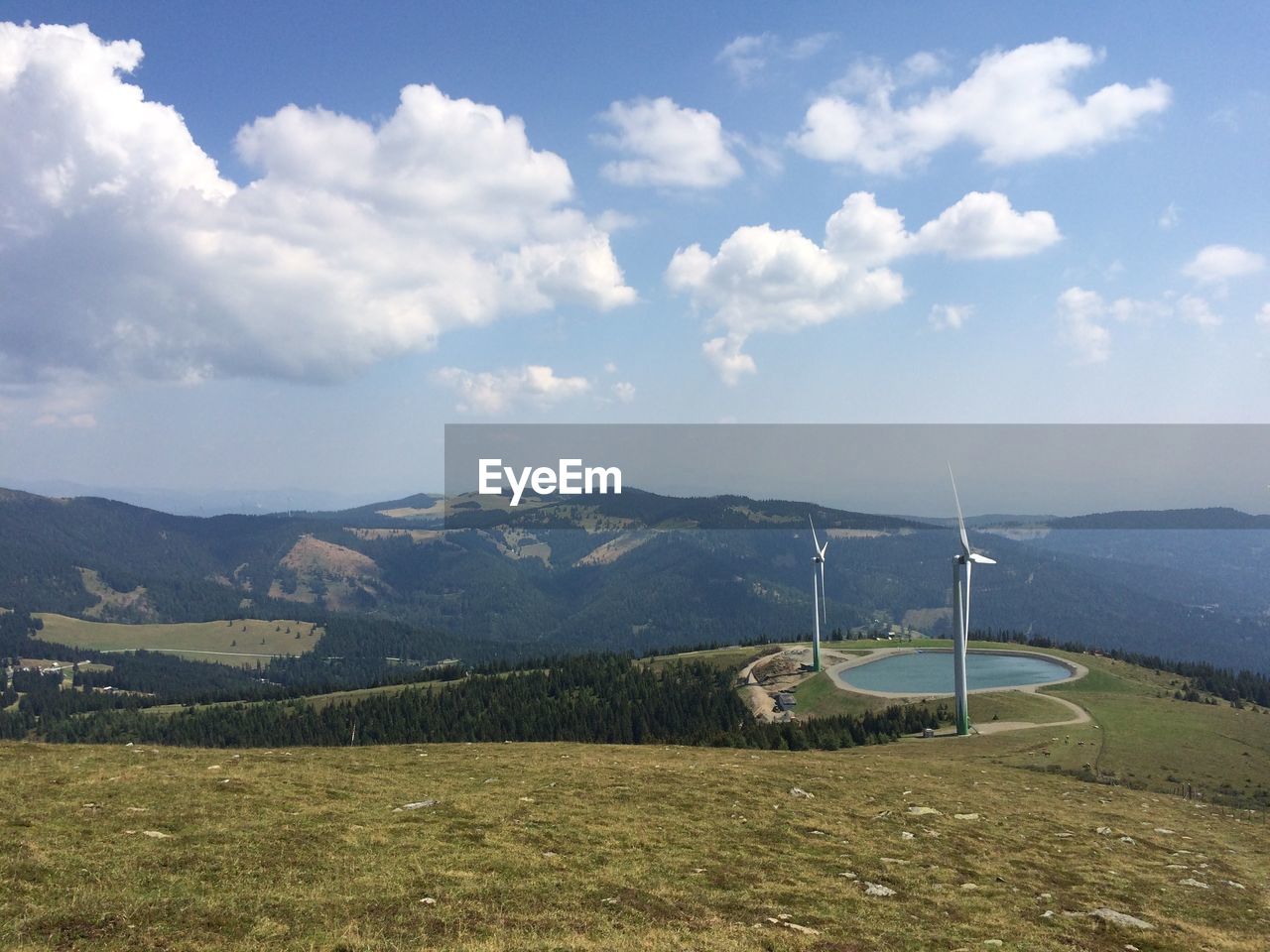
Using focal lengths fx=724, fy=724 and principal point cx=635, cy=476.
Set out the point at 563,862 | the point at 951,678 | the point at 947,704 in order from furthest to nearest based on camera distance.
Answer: the point at 951,678, the point at 947,704, the point at 563,862

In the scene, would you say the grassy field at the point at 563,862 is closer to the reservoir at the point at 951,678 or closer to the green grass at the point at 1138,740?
the green grass at the point at 1138,740

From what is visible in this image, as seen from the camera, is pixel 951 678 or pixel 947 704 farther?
pixel 951 678

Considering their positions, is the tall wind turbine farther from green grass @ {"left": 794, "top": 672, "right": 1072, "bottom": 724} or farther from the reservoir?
the reservoir

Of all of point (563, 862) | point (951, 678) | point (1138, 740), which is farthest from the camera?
point (951, 678)

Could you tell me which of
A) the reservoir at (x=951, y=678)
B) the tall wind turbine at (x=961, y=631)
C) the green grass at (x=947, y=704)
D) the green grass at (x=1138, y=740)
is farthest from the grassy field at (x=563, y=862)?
the reservoir at (x=951, y=678)

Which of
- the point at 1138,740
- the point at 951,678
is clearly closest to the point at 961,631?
the point at 1138,740

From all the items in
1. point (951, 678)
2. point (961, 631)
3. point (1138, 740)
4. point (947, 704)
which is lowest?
point (951, 678)

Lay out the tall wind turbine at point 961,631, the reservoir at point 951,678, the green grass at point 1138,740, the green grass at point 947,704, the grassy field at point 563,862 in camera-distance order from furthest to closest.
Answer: the reservoir at point 951,678
the green grass at point 947,704
the tall wind turbine at point 961,631
the green grass at point 1138,740
the grassy field at point 563,862

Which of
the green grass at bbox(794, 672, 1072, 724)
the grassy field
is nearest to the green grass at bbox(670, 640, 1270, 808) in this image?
the green grass at bbox(794, 672, 1072, 724)

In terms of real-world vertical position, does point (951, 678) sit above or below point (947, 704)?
below

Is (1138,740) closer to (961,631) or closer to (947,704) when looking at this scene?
(961,631)
